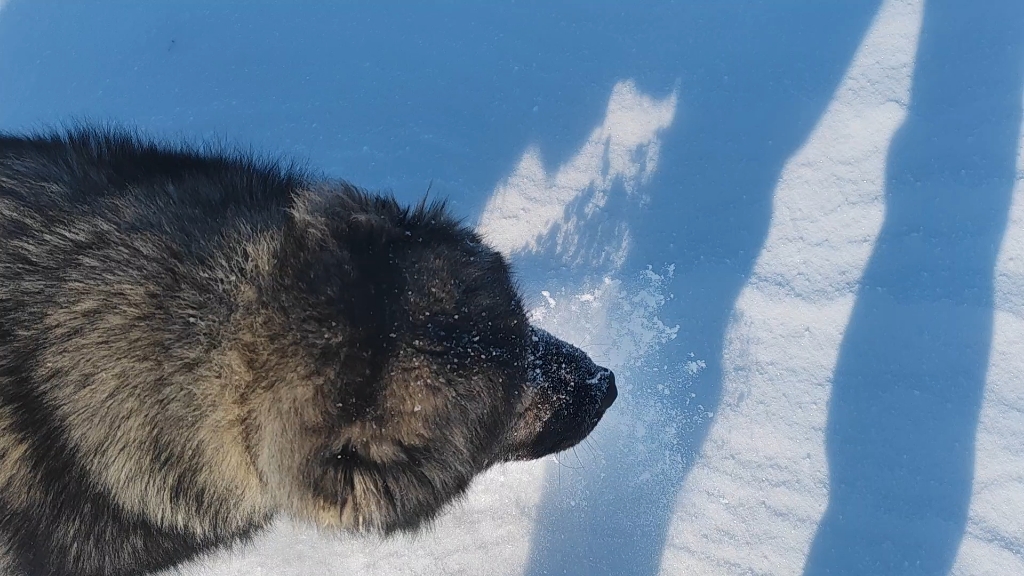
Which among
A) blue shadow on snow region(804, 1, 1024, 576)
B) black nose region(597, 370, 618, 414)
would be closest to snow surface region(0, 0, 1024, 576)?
blue shadow on snow region(804, 1, 1024, 576)

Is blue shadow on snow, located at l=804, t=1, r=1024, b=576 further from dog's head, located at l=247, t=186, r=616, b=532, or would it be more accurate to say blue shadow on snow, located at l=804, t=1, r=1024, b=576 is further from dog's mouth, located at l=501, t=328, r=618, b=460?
dog's head, located at l=247, t=186, r=616, b=532

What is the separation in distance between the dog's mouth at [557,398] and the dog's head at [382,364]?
141mm

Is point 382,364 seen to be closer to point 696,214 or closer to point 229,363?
point 229,363

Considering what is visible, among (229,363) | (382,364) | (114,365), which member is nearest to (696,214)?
(382,364)

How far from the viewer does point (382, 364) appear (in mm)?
1562

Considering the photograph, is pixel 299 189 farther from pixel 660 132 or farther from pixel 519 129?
pixel 660 132

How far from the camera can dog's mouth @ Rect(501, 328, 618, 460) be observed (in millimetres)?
1989

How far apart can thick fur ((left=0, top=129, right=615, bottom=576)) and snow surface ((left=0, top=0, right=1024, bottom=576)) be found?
136 centimetres

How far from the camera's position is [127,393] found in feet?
5.41

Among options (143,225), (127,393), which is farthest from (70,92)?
(127,393)

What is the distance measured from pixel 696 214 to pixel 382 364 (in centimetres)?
217

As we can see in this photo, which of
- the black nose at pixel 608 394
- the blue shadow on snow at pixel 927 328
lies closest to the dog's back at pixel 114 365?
the black nose at pixel 608 394

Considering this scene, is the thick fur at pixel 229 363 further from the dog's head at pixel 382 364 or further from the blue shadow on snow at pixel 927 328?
the blue shadow on snow at pixel 927 328

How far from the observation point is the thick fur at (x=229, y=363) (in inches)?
62.2
